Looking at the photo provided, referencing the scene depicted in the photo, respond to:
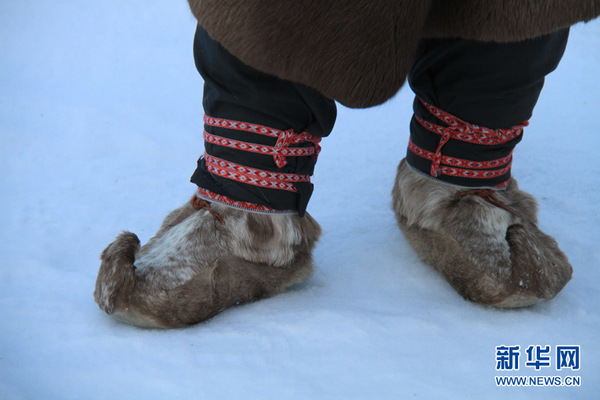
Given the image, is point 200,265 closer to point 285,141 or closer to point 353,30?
point 285,141

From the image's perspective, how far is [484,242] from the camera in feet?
3.29

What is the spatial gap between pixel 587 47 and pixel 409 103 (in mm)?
887

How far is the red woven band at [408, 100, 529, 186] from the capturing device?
39.8 inches

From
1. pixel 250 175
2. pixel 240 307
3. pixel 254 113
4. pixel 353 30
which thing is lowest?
pixel 240 307

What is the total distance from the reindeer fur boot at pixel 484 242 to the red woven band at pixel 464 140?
1.3 inches

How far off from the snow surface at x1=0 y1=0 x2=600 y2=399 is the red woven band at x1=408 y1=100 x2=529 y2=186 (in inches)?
8.2

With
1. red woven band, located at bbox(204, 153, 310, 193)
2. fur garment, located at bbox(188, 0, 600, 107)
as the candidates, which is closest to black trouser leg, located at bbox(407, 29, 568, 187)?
fur garment, located at bbox(188, 0, 600, 107)

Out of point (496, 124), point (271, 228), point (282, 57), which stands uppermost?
point (282, 57)

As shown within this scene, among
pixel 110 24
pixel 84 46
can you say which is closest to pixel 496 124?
pixel 84 46

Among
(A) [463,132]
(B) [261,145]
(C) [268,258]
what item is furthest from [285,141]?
(A) [463,132]

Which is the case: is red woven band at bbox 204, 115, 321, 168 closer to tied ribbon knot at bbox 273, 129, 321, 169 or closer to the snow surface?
tied ribbon knot at bbox 273, 129, 321, 169

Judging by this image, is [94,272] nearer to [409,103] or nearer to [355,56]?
[355,56]

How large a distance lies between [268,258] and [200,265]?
0.12 meters

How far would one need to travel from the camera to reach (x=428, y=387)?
807mm
